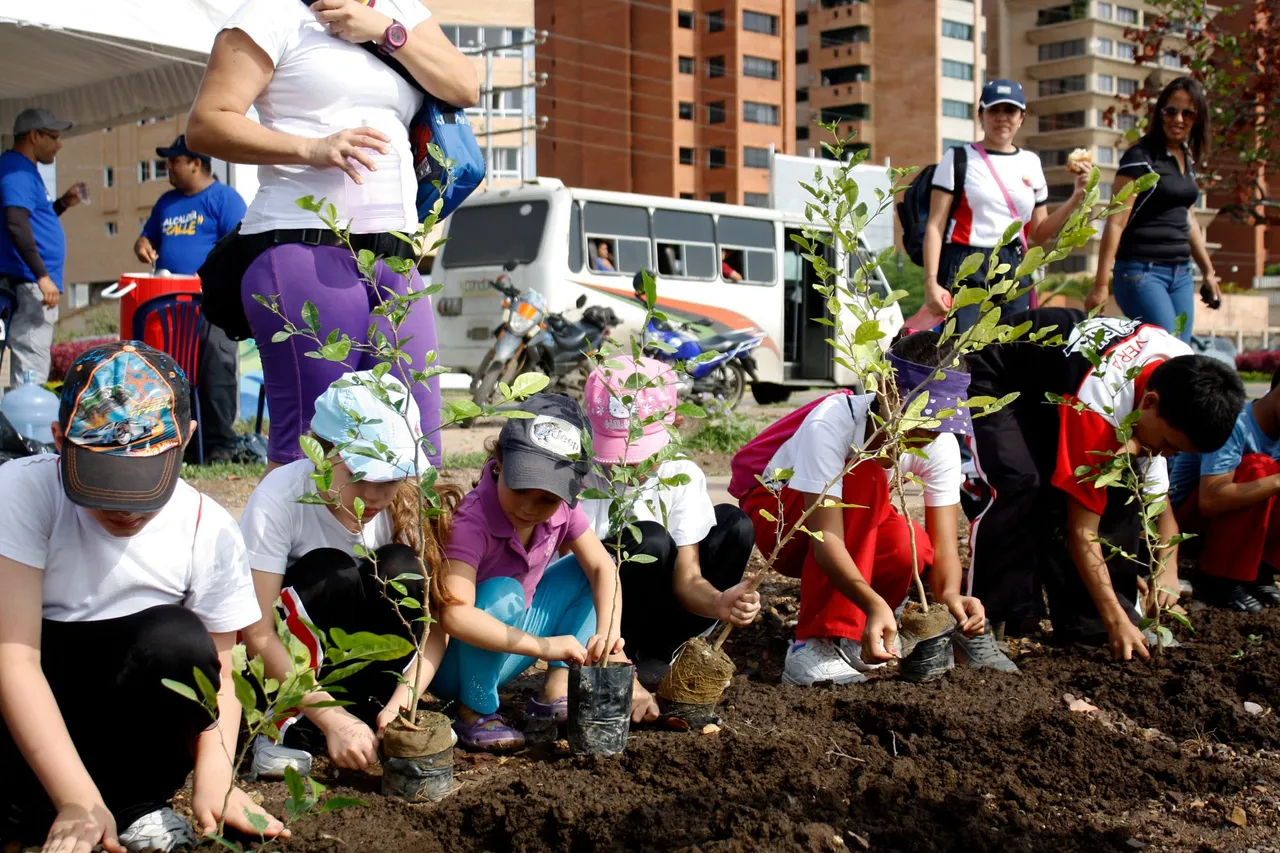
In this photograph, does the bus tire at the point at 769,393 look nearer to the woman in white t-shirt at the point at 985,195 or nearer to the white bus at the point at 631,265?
the white bus at the point at 631,265

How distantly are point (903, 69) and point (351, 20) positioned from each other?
53.6 m

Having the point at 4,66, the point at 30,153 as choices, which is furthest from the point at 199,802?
the point at 4,66

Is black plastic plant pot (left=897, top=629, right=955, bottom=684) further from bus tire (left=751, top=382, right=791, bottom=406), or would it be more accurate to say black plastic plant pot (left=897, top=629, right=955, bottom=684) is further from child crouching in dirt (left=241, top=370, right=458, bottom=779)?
bus tire (left=751, top=382, right=791, bottom=406)

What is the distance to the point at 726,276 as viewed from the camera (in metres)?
14.7

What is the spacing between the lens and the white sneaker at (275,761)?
252cm

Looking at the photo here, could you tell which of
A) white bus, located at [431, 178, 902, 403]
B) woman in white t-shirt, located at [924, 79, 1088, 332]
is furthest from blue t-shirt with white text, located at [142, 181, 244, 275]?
white bus, located at [431, 178, 902, 403]

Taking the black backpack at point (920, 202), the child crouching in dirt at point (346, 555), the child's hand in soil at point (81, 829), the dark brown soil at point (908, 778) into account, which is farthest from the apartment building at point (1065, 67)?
the child's hand in soil at point (81, 829)

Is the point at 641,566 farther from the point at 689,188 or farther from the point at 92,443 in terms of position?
the point at 689,188

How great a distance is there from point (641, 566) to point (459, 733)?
67cm

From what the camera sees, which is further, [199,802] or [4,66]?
[4,66]

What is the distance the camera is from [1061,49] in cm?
5847

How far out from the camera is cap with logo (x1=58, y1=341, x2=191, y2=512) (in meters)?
1.92

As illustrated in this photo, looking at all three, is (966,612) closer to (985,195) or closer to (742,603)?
(742,603)

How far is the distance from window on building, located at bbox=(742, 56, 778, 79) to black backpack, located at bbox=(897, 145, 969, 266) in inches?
1790
